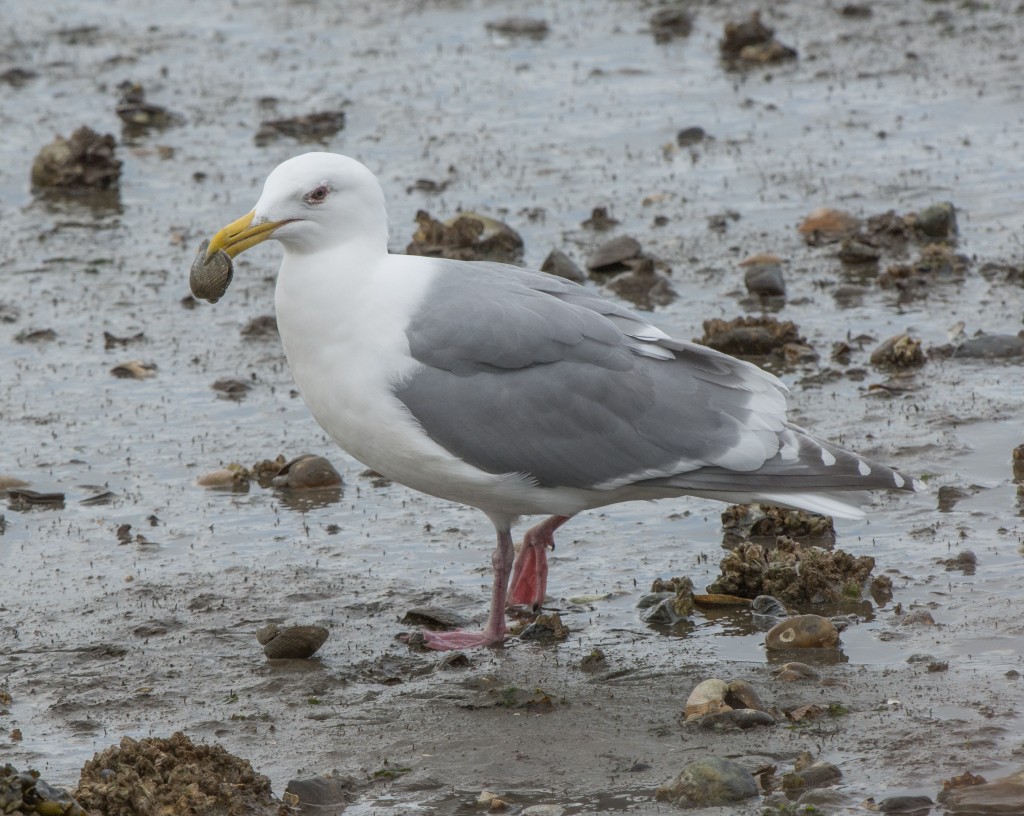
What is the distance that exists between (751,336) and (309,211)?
3403 mm

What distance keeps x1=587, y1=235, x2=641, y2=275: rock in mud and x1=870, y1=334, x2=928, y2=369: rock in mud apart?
2046 millimetres

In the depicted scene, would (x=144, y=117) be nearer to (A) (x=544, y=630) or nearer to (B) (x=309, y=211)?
(B) (x=309, y=211)

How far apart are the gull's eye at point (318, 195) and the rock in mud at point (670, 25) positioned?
31.3ft

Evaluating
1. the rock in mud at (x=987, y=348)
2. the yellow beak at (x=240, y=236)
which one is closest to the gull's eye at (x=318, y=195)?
the yellow beak at (x=240, y=236)

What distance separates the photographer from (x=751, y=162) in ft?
39.8

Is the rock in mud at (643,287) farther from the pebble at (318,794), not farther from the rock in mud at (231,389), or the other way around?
the pebble at (318,794)

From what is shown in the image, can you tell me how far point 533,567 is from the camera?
22.4ft

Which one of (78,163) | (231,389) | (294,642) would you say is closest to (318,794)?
(294,642)

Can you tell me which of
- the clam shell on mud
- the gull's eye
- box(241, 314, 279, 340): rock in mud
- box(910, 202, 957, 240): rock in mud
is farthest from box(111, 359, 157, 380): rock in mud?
box(910, 202, 957, 240): rock in mud

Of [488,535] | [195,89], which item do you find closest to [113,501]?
[488,535]

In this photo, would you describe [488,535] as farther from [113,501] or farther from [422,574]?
[113,501]

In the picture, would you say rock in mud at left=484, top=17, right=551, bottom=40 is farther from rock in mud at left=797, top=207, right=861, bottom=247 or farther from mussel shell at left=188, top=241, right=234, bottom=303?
mussel shell at left=188, top=241, right=234, bottom=303

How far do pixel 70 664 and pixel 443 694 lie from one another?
148 cm

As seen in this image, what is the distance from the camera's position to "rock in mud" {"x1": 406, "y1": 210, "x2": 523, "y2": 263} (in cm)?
1036
